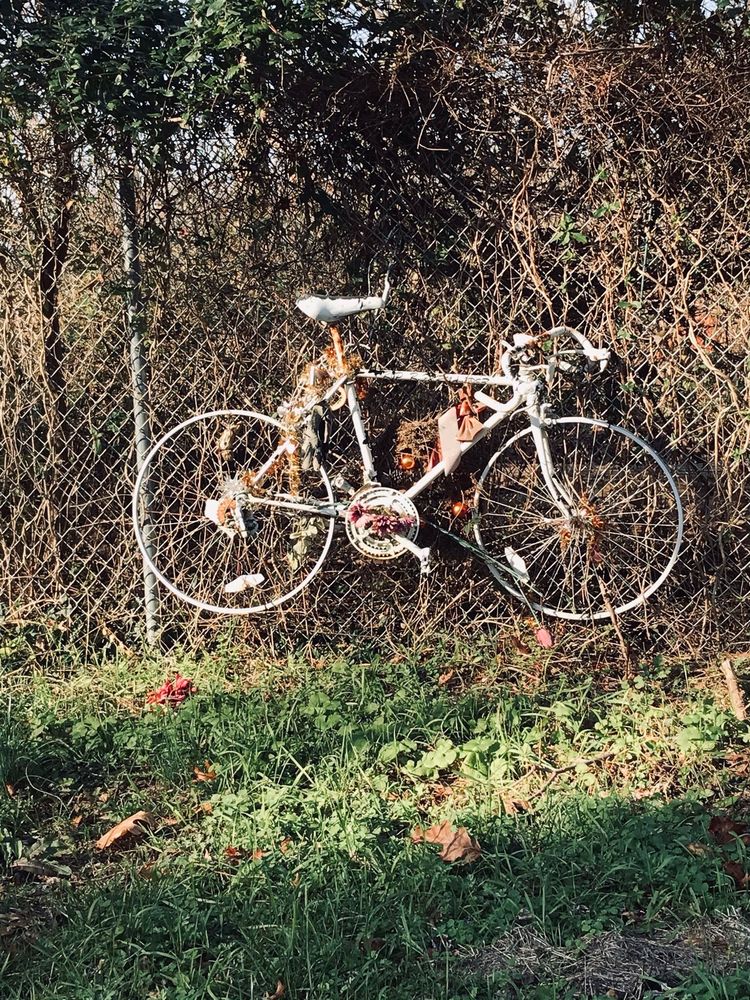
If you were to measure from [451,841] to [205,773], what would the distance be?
1035 millimetres

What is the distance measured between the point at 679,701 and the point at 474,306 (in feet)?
6.32

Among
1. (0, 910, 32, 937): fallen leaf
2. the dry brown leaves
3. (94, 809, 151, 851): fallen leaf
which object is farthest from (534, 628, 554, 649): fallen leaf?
(0, 910, 32, 937): fallen leaf

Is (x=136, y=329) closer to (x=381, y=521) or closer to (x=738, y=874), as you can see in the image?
(x=381, y=521)

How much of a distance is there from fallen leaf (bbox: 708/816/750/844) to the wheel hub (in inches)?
67.0

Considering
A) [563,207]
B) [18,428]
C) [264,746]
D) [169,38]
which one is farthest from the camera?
[18,428]

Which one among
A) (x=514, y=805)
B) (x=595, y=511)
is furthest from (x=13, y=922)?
(x=595, y=511)

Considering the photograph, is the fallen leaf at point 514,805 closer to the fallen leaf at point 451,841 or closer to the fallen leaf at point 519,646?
the fallen leaf at point 451,841

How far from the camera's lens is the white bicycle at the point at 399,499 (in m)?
4.47

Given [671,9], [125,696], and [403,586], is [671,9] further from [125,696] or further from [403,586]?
[125,696]

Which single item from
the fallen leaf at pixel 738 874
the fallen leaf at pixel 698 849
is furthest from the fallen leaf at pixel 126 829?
the fallen leaf at pixel 738 874

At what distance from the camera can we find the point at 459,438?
4484 millimetres

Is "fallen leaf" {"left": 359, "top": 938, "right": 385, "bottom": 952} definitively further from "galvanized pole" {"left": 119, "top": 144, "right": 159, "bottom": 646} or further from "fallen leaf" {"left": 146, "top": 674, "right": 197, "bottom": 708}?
"galvanized pole" {"left": 119, "top": 144, "right": 159, "bottom": 646}

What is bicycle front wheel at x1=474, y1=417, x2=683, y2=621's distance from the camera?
4.67m

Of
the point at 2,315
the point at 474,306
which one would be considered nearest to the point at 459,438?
the point at 474,306
